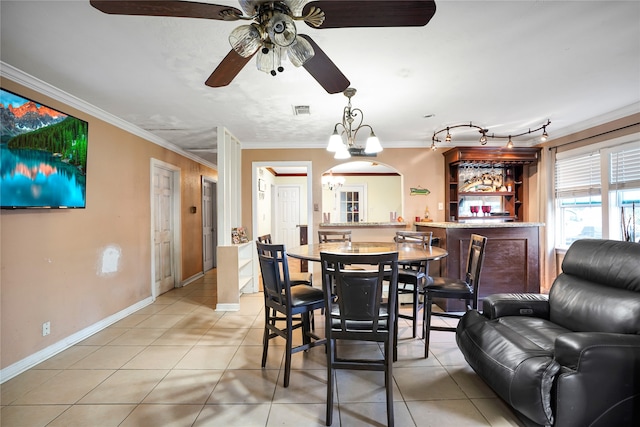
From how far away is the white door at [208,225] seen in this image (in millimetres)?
6035

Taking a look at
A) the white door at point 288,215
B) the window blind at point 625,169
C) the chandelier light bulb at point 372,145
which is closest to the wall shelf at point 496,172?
the window blind at point 625,169

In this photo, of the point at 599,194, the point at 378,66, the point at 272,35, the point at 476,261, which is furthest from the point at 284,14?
the point at 599,194

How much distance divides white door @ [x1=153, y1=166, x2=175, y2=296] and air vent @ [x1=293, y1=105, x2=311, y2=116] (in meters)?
2.40

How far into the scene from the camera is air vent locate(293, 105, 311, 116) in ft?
10.3

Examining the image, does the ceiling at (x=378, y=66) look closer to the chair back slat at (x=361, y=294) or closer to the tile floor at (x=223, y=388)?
the chair back slat at (x=361, y=294)

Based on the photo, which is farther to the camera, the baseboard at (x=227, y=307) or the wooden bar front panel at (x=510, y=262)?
the baseboard at (x=227, y=307)

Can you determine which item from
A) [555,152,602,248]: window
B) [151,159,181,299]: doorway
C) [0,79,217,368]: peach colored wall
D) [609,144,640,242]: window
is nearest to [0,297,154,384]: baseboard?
[0,79,217,368]: peach colored wall

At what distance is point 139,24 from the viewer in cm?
176

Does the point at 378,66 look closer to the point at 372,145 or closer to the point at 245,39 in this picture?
the point at 372,145

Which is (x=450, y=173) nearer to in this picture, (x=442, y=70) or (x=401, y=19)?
(x=442, y=70)

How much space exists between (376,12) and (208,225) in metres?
5.80

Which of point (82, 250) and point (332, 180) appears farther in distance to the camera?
point (332, 180)

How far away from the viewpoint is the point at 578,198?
3996 mm

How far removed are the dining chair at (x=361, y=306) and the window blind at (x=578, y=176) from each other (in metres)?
3.78
